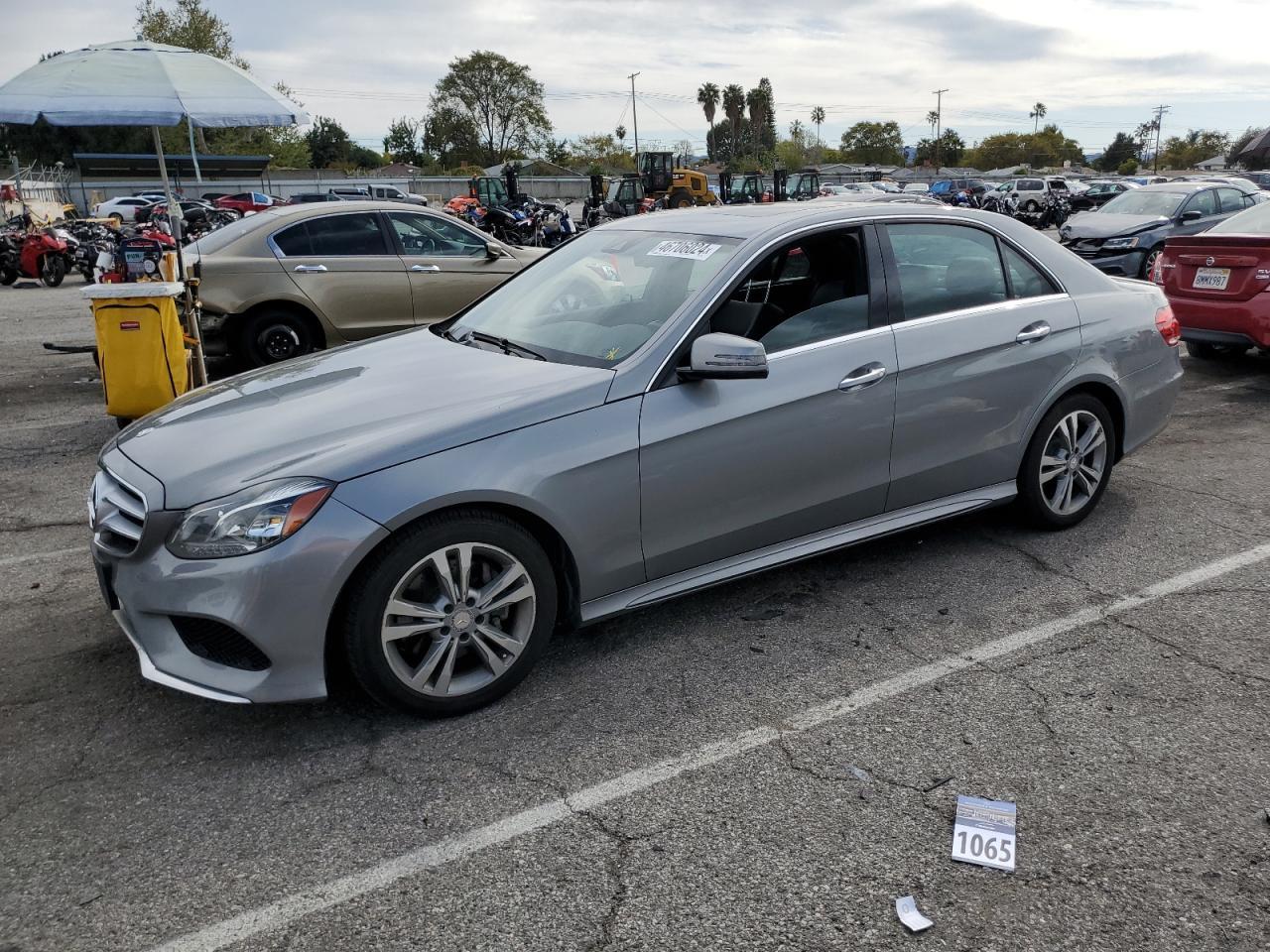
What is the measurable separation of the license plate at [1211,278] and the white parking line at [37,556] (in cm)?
824

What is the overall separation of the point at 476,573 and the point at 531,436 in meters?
0.48

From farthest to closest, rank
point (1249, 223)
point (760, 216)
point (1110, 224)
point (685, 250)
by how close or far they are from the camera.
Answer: point (1110, 224) → point (1249, 223) → point (760, 216) → point (685, 250)

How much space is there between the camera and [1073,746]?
3078 mm

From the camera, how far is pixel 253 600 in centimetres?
287

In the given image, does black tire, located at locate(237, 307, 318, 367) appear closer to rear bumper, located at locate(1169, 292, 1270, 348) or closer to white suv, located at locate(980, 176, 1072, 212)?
rear bumper, located at locate(1169, 292, 1270, 348)

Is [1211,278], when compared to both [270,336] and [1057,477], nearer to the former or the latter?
[1057,477]

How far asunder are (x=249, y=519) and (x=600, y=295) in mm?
1798

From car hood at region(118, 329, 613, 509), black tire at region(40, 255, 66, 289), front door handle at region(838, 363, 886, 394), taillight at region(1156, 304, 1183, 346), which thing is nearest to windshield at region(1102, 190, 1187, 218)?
taillight at region(1156, 304, 1183, 346)

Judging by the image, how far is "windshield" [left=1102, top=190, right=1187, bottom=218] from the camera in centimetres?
1388

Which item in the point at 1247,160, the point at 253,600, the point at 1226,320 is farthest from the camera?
the point at 1247,160

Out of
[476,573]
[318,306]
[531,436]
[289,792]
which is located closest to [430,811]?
[289,792]

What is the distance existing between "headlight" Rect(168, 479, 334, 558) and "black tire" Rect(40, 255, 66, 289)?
1904 centimetres

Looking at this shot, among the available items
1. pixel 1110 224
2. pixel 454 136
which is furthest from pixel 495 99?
pixel 1110 224

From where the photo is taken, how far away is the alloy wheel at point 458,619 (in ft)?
10.2
